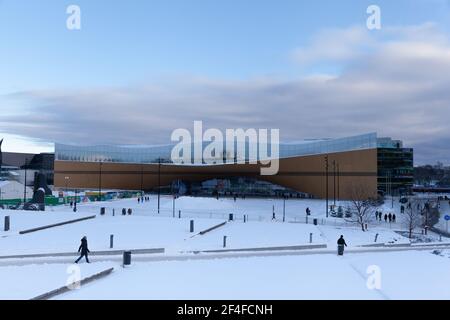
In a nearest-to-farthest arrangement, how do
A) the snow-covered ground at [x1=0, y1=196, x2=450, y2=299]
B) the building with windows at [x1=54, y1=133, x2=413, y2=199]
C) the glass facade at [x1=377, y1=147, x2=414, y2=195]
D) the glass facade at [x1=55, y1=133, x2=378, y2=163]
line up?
the snow-covered ground at [x1=0, y1=196, x2=450, y2=299] → the building with windows at [x1=54, y1=133, x2=413, y2=199] → the glass facade at [x1=55, y1=133, x2=378, y2=163] → the glass facade at [x1=377, y1=147, x2=414, y2=195]

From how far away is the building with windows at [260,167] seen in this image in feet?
171

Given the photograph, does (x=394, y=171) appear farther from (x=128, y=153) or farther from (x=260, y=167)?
(x=128, y=153)

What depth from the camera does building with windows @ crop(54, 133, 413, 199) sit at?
52000 millimetres

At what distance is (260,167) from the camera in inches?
2458

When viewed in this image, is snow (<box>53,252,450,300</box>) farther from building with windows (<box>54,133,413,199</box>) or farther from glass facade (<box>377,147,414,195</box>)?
glass facade (<box>377,147,414,195</box>)

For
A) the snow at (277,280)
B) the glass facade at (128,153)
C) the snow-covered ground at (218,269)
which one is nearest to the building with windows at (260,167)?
the glass facade at (128,153)

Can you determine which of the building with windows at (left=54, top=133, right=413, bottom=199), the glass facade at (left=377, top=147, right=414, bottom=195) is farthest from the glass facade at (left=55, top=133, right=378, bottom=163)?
the glass facade at (left=377, top=147, right=414, bottom=195)

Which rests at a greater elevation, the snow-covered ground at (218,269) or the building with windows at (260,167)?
the building with windows at (260,167)

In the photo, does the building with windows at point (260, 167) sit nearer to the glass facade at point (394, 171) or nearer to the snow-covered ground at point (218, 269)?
the glass facade at point (394, 171)

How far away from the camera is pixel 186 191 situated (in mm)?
68500
